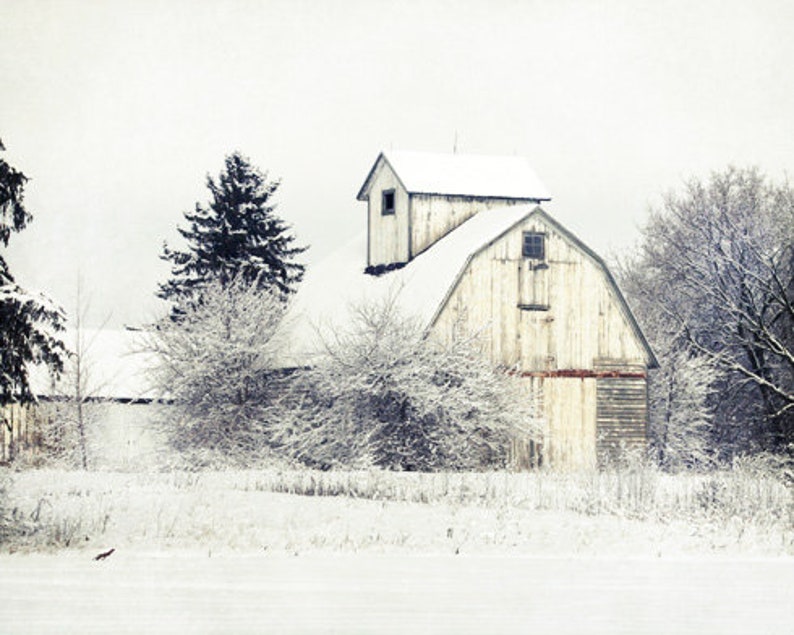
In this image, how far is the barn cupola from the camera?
3531 cm

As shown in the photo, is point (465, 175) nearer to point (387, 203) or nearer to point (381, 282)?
point (387, 203)

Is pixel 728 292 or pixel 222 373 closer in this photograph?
pixel 222 373

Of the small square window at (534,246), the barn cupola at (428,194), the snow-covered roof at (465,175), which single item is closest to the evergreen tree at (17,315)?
the small square window at (534,246)

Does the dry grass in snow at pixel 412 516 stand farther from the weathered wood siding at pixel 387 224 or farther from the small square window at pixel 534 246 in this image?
the weathered wood siding at pixel 387 224

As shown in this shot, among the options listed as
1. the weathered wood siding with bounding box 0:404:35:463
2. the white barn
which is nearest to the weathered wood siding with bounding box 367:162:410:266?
the white barn

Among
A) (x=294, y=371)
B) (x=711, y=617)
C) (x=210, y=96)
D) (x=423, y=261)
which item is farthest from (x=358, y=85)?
(x=711, y=617)

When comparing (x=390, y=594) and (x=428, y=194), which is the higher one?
(x=428, y=194)

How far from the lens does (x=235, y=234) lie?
42.3m

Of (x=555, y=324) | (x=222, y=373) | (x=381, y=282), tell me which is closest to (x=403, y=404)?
(x=555, y=324)

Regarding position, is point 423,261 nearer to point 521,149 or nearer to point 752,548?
point 521,149

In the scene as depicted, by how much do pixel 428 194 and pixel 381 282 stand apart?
3.32m

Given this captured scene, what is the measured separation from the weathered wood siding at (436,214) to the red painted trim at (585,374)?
21.0 ft

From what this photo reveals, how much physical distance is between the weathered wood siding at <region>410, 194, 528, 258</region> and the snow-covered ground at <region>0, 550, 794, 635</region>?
2117 cm

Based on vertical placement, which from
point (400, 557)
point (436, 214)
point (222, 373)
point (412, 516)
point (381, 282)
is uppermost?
point (436, 214)
